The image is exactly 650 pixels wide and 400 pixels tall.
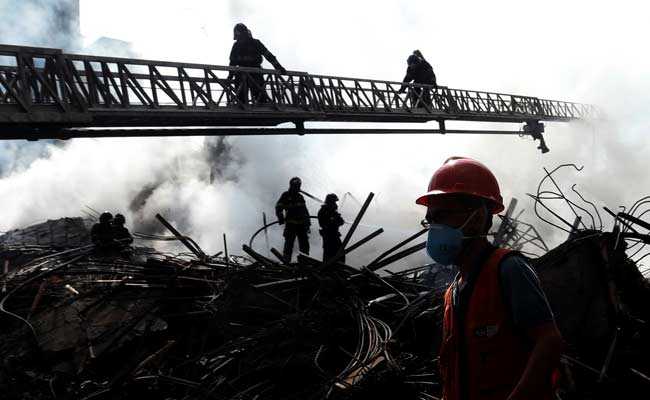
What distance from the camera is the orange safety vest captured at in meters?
1.83

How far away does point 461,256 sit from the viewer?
209cm

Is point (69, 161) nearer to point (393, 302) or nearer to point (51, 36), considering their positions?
point (51, 36)

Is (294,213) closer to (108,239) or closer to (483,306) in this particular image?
(108,239)

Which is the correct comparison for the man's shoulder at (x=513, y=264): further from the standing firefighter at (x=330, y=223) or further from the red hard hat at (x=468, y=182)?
the standing firefighter at (x=330, y=223)

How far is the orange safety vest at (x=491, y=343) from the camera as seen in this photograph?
1.83m

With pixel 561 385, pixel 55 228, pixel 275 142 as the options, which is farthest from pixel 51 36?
pixel 561 385

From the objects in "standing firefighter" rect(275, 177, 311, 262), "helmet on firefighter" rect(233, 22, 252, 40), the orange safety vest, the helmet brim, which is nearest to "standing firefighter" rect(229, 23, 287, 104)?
"helmet on firefighter" rect(233, 22, 252, 40)

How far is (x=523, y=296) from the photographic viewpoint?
177 cm

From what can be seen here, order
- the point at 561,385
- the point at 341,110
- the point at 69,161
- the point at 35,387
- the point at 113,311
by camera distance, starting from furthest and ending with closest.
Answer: the point at 69,161, the point at 341,110, the point at 113,311, the point at 35,387, the point at 561,385

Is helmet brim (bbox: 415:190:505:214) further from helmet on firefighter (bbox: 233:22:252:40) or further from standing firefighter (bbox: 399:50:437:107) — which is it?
standing firefighter (bbox: 399:50:437:107)

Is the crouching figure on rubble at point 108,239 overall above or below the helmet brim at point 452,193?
above

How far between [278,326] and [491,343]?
326 centimetres

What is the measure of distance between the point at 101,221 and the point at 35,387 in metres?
3.70

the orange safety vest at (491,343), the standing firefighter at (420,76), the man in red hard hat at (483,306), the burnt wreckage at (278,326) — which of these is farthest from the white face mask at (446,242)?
the standing firefighter at (420,76)
